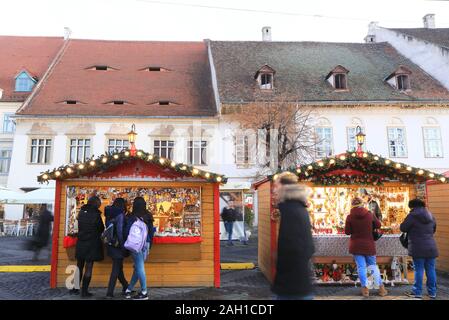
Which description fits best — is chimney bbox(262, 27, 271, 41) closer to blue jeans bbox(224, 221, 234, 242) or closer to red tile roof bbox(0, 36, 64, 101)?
red tile roof bbox(0, 36, 64, 101)

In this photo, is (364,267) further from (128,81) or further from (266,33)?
(266,33)

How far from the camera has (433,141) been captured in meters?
22.6

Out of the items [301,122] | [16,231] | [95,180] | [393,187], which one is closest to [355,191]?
[393,187]

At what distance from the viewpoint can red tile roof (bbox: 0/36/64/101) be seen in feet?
80.9

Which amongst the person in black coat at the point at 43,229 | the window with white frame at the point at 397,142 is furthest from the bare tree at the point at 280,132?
the person in black coat at the point at 43,229

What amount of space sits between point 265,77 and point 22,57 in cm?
1721

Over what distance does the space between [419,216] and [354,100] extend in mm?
16071

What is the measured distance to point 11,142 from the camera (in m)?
24.0

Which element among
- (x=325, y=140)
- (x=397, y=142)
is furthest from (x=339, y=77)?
(x=397, y=142)

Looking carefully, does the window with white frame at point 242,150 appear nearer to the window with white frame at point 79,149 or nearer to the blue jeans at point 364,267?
the window with white frame at point 79,149

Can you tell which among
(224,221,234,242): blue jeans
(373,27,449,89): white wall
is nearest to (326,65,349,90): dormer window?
(373,27,449,89): white wall

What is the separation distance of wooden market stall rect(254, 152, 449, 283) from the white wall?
57.2ft

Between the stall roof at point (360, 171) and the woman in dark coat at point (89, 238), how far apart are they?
4220mm

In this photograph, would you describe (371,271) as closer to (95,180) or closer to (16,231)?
(95,180)
